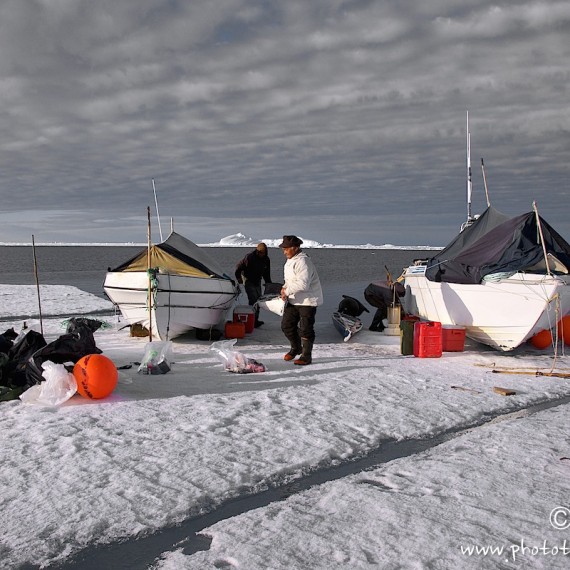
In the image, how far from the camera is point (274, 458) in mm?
4320

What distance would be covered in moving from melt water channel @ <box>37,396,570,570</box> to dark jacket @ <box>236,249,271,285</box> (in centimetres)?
708

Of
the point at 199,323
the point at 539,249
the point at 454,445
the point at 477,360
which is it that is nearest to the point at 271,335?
the point at 199,323

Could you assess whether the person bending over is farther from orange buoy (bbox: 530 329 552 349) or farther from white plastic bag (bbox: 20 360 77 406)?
white plastic bag (bbox: 20 360 77 406)

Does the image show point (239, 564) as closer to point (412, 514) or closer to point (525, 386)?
point (412, 514)

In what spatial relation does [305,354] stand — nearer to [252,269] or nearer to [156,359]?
[156,359]

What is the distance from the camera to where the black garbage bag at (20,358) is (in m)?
5.92

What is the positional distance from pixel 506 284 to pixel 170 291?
5029 millimetres

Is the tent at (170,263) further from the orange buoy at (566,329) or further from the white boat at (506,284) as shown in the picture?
the orange buoy at (566,329)

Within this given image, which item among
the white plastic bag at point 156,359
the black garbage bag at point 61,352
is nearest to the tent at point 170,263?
the white plastic bag at point 156,359

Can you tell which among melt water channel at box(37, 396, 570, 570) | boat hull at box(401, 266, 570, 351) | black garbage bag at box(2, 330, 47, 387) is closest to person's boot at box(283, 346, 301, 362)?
boat hull at box(401, 266, 570, 351)

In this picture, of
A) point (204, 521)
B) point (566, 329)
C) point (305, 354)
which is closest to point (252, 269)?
point (305, 354)

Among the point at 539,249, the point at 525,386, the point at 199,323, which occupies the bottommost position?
the point at 525,386

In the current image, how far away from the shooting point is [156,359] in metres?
7.06

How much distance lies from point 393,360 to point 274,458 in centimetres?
426
